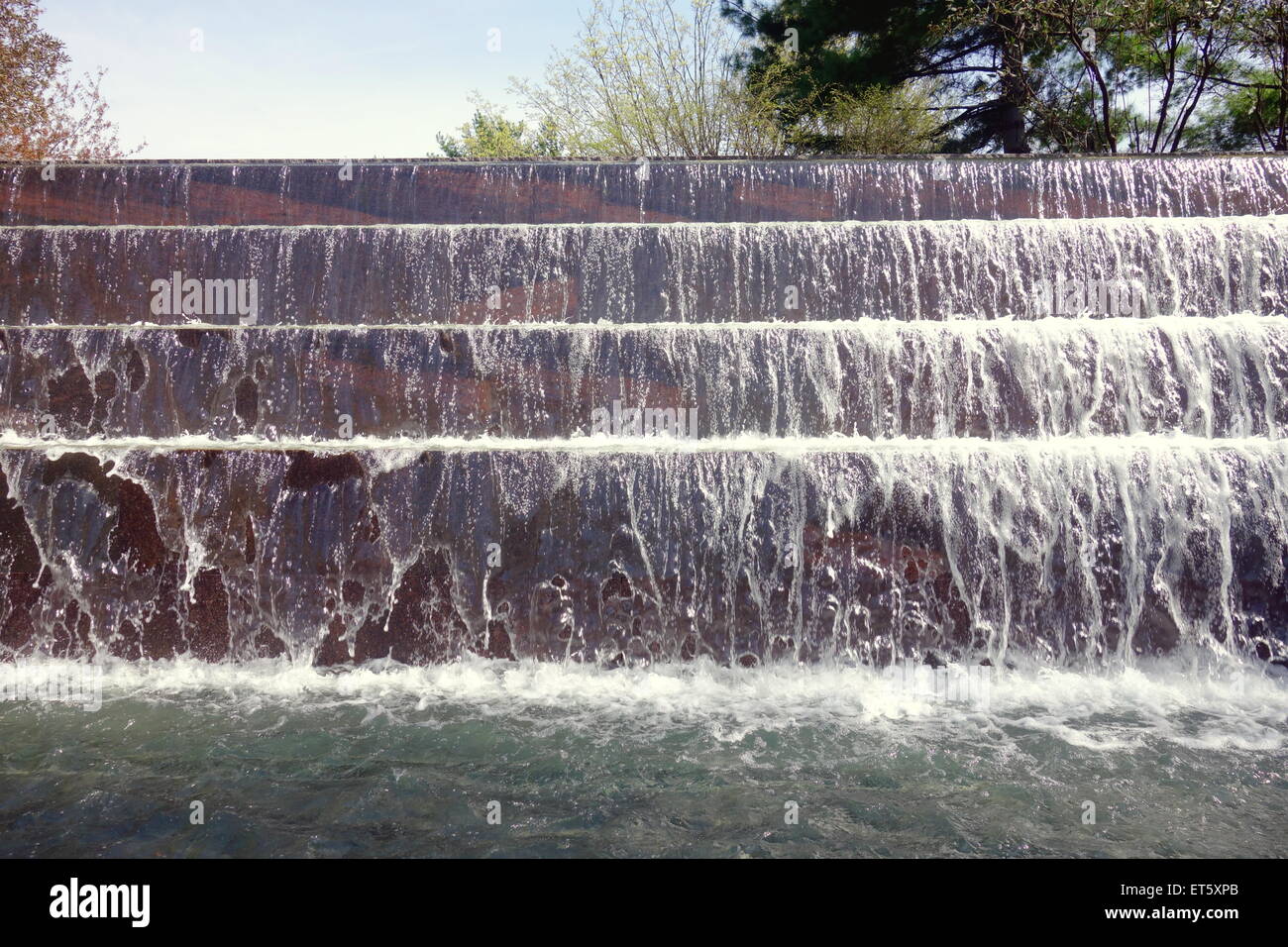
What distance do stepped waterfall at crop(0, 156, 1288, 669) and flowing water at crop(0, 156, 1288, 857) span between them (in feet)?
0.09

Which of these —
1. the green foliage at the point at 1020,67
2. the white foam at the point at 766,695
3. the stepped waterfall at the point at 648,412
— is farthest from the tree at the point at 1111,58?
the white foam at the point at 766,695

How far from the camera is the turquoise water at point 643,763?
3.42 m

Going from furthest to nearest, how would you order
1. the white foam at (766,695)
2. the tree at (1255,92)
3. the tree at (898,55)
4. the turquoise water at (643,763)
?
the tree at (898,55) < the tree at (1255,92) < the white foam at (766,695) < the turquoise water at (643,763)

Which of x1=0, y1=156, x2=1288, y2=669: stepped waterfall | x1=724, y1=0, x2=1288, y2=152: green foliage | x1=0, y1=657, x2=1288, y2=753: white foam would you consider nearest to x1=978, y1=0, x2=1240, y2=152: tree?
x1=724, y1=0, x2=1288, y2=152: green foliage

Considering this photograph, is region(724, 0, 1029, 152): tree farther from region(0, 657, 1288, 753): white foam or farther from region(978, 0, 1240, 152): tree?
region(0, 657, 1288, 753): white foam

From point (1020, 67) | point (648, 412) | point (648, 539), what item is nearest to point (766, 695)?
point (648, 539)

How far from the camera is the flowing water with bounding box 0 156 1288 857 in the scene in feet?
12.3

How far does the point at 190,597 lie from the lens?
5293 mm

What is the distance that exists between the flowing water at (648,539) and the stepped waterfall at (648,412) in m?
0.03

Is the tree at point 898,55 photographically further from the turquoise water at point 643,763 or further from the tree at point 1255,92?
the turquoise water at point 643,763

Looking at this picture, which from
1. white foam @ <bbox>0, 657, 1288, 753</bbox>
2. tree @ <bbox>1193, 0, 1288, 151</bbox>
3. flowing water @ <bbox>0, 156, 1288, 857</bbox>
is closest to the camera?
flowing water @ <bbox>0, 156, 1288, 857</bbox>

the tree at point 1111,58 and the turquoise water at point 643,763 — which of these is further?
the tree at point 1111,58
